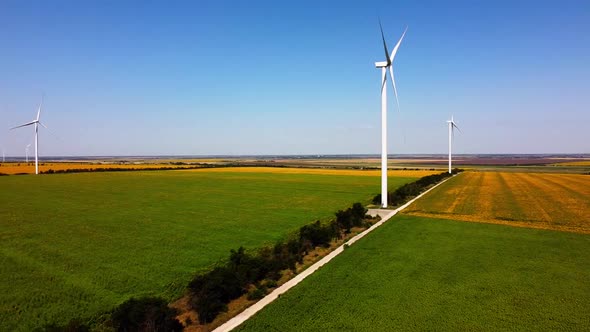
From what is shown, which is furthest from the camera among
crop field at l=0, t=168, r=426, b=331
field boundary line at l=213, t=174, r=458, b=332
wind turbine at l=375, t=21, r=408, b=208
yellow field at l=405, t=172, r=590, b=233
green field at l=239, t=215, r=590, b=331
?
wind turbine at l=375, t=21, r=408, b=208

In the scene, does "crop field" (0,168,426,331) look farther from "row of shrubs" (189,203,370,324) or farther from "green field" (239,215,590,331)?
"green field" (239,215,590,331)

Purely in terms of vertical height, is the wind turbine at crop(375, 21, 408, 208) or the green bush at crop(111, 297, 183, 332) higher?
the wind turbine at crop(375, 21, 408, 208)

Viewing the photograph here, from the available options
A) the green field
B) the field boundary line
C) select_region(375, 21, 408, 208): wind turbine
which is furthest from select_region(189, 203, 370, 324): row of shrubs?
select_region(375, 21, 408, 208): wind turbine

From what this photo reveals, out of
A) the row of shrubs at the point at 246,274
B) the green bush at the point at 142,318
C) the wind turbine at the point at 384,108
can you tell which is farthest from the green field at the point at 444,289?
the wind turbine at the point at 384,108

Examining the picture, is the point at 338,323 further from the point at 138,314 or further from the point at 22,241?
the point at 22,241

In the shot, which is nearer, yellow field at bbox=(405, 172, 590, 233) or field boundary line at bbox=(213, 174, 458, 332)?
field boundary line at bbox=(213, 174, 458, 332)

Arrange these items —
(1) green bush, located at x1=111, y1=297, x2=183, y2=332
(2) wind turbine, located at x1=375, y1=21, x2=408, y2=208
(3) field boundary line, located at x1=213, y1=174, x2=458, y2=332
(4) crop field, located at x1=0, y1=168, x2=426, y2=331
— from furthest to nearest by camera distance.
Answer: (2) wind turbine, located at x1=375, y1=21, x2=408, y2=208 < (4) crop field, located at x1=0, y1=168, x2=426, y2=331 < (3) field boundary line, located at x1=213, y1=174, x2=458, y2=332 < (1) green bush, located at x1=111, y1=297, x2=183, y2=332
